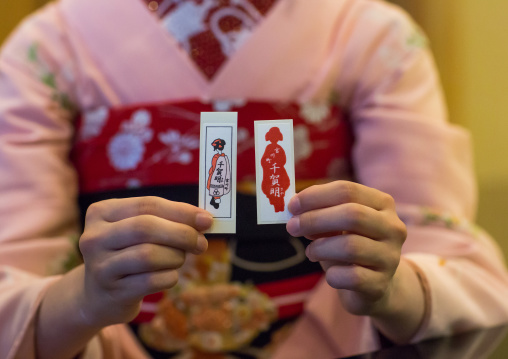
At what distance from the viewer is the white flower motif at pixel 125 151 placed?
58cm

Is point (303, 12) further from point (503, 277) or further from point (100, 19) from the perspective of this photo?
point (503, 277)

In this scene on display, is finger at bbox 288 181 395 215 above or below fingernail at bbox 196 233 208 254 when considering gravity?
above

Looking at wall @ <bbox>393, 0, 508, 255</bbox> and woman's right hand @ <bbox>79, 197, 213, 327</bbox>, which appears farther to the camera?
wall @ <bbox>393, 0, 508, 255</bbox>

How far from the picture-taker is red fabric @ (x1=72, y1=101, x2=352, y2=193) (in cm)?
55

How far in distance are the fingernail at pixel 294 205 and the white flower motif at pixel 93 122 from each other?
33 centimetres

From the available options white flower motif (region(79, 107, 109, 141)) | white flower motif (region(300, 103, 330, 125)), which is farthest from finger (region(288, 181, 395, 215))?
white flower motif (region(79, 107, 109, 141))

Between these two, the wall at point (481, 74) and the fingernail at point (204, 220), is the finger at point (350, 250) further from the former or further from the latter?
the wall at point (481, 74)

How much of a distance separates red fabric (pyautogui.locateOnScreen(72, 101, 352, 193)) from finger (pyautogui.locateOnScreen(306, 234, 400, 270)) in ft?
0.56

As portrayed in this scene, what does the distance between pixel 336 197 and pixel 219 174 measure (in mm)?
89

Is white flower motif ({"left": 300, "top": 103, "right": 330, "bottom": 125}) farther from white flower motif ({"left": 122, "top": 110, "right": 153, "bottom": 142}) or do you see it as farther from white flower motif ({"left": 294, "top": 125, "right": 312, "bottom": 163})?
white flower motif ({"left": 122, "top": 110, "right": 153, "bottom": 142})

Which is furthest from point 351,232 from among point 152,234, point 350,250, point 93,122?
point 93,122

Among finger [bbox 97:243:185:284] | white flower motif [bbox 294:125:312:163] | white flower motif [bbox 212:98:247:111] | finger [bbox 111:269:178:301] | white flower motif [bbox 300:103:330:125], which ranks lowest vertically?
finger [bbox 111:269:178:301]

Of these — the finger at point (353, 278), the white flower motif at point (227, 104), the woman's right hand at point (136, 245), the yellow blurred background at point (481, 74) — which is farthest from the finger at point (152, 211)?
the yellow blurred background at point (481, 74)

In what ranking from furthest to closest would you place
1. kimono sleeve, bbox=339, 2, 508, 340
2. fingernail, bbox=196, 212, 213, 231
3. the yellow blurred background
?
the yellow blurred background < kimono sleeve, bbox=339, 2, 508, 340 < fingernail, bbox=196, 212, 213, 231
